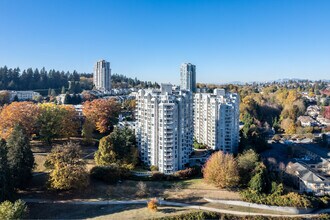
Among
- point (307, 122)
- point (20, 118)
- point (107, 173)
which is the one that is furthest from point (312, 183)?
point (307, 122)

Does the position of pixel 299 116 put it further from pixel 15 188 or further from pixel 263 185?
pixel 15 188

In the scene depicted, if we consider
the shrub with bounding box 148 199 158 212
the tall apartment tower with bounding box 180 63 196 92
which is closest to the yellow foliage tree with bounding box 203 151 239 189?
the shrub with bounding box 148 199 158 212

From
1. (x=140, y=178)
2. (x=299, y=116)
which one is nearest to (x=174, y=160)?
(x=140, y=178)

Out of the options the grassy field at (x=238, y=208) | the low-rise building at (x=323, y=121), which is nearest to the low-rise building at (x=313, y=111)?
the low-rise building at (x=323, y=121)

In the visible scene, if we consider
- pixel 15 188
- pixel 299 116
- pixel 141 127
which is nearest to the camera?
pixel 15 188

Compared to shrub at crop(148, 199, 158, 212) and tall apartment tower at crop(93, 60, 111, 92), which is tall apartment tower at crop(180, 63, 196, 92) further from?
shrub at crop(148, 199, 158, 212)

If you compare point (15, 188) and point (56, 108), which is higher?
point (56, 108)

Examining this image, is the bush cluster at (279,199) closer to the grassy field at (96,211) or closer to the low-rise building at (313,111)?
the grassy field at (96,211)
